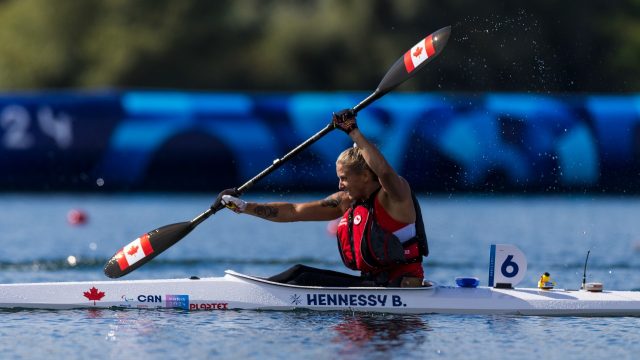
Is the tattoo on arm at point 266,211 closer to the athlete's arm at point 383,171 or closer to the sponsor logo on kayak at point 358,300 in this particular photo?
the sponsor logo on kayak at point 358,300

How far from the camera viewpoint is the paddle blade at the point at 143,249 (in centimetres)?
1398

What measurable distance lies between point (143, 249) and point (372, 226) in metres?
2.85

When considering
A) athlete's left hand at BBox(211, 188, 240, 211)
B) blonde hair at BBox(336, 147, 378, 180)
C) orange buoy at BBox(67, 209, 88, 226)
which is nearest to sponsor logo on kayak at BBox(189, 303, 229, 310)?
athlete's left hand at BBox(211, 188, 240, 211)

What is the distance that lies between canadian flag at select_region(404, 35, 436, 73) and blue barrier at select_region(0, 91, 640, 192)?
13.0m

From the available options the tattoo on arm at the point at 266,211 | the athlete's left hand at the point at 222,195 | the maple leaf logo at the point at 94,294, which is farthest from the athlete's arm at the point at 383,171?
the maple leaf logo at the point at 94,294

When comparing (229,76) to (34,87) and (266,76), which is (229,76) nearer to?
(266,76)

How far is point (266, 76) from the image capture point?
43625 mm

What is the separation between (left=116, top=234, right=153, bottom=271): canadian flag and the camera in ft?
45.9

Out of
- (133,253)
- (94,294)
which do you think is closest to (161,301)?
(94,294)

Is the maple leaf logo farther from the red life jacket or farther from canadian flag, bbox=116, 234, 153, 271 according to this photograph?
the red life jacket

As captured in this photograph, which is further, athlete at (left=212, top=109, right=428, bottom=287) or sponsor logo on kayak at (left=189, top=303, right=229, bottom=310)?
sponsor logo on kayak at (left=189, top=303, right=229, bottom=310)

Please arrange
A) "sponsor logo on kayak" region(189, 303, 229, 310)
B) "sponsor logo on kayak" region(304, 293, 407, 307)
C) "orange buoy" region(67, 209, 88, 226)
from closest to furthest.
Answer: "sponsor logo on kayak" region(304, 293, 407, 307), "sponsor logo on kayak" region(189, 303, 229, 310), "orange buoy" region(67, 209, 88, 226)

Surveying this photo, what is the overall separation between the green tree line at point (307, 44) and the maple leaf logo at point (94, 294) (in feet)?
84.9

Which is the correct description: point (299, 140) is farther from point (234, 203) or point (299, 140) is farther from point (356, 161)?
point (356, 161)
